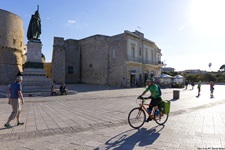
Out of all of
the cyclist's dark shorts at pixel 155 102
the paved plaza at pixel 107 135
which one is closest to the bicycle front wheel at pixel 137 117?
the paved plaza at pixel 107 135

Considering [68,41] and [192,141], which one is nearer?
[192,141]

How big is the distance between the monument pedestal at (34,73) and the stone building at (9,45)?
17438 millimetres

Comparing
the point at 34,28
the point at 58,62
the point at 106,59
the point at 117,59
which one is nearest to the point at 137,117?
the point at 34,28

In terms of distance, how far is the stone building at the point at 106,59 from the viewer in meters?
28.8

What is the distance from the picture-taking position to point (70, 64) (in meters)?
34.9

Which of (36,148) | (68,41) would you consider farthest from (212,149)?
(68,41)

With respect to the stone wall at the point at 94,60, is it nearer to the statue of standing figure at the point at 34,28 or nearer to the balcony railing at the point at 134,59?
the balcony railing at the point at 134,59

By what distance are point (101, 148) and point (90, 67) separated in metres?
30.8

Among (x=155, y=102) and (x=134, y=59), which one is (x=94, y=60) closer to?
(x=134, y=59)

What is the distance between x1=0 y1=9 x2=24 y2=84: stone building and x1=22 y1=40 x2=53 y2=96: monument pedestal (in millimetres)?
17438

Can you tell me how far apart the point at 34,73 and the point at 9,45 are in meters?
19.8

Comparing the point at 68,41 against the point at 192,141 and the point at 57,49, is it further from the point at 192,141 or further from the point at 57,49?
the point at 192,141

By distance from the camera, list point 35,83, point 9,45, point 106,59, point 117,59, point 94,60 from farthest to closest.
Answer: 1. point 94,60
2. point 9,45
3. point 106,59
4. point 117,59
5. point 35,83

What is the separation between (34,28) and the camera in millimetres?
17266
